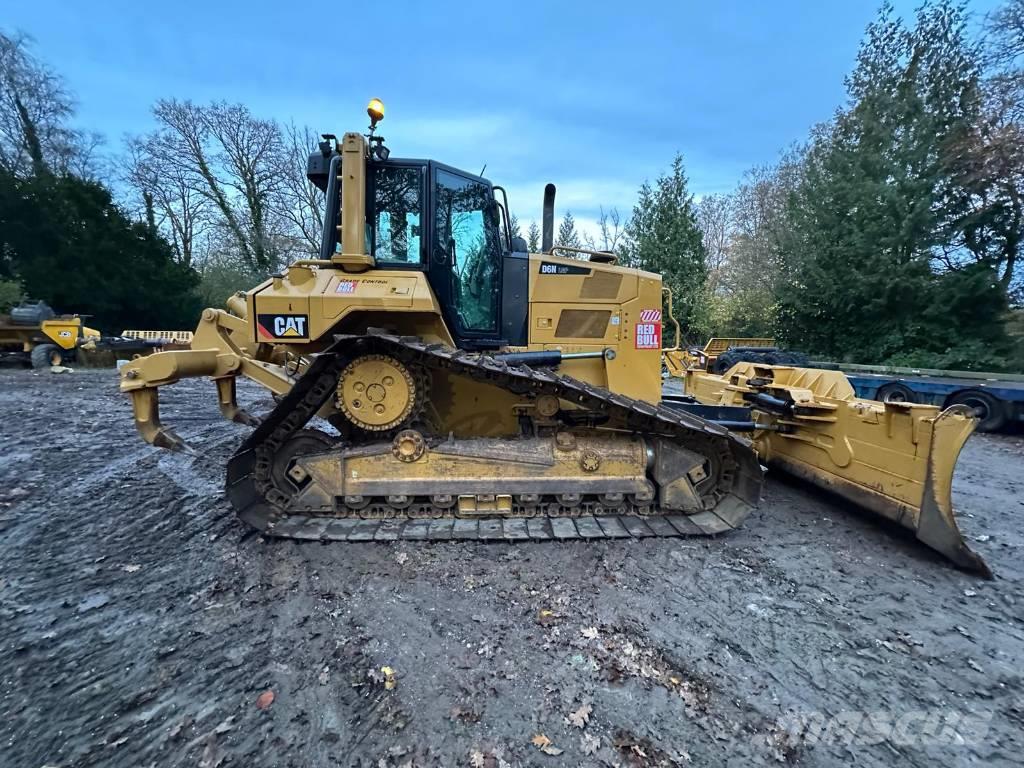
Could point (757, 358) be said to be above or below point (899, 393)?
above

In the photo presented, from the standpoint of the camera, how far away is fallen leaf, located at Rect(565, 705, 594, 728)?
6.23 feet

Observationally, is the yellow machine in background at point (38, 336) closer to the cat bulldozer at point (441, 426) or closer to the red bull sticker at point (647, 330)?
the cat bulldozer at point (441, 426)

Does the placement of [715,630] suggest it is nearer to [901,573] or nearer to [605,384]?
[901,573]

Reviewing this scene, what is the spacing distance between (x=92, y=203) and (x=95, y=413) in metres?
18.1

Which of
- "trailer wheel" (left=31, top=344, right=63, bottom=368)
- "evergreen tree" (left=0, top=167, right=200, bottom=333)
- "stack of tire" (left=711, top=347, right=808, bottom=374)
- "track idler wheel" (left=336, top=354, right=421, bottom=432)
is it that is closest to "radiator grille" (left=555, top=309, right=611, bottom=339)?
"track idler wheel" (left=336, top=354, right=421, bottom=432)

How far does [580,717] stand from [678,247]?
74.5ft

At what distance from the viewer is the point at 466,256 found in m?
4.07

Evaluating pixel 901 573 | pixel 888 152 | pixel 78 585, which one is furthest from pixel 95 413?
pixel 888 152

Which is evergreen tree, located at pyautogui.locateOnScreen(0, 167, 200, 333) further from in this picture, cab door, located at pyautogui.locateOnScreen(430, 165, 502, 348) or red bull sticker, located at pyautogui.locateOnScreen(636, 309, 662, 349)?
red bull sticker, located at pyautogui.locateOnScreen(636, 309, 662, 349)

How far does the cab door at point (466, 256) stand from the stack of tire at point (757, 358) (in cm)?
977

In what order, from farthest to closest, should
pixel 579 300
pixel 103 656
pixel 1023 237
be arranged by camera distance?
pixel 1023 237 → pixel 579 300 → pixel 103 656

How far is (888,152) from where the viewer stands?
47.9ft

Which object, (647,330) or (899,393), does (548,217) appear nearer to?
(647,330)

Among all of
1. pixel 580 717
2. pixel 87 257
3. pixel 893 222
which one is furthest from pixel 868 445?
pixel 87 257
